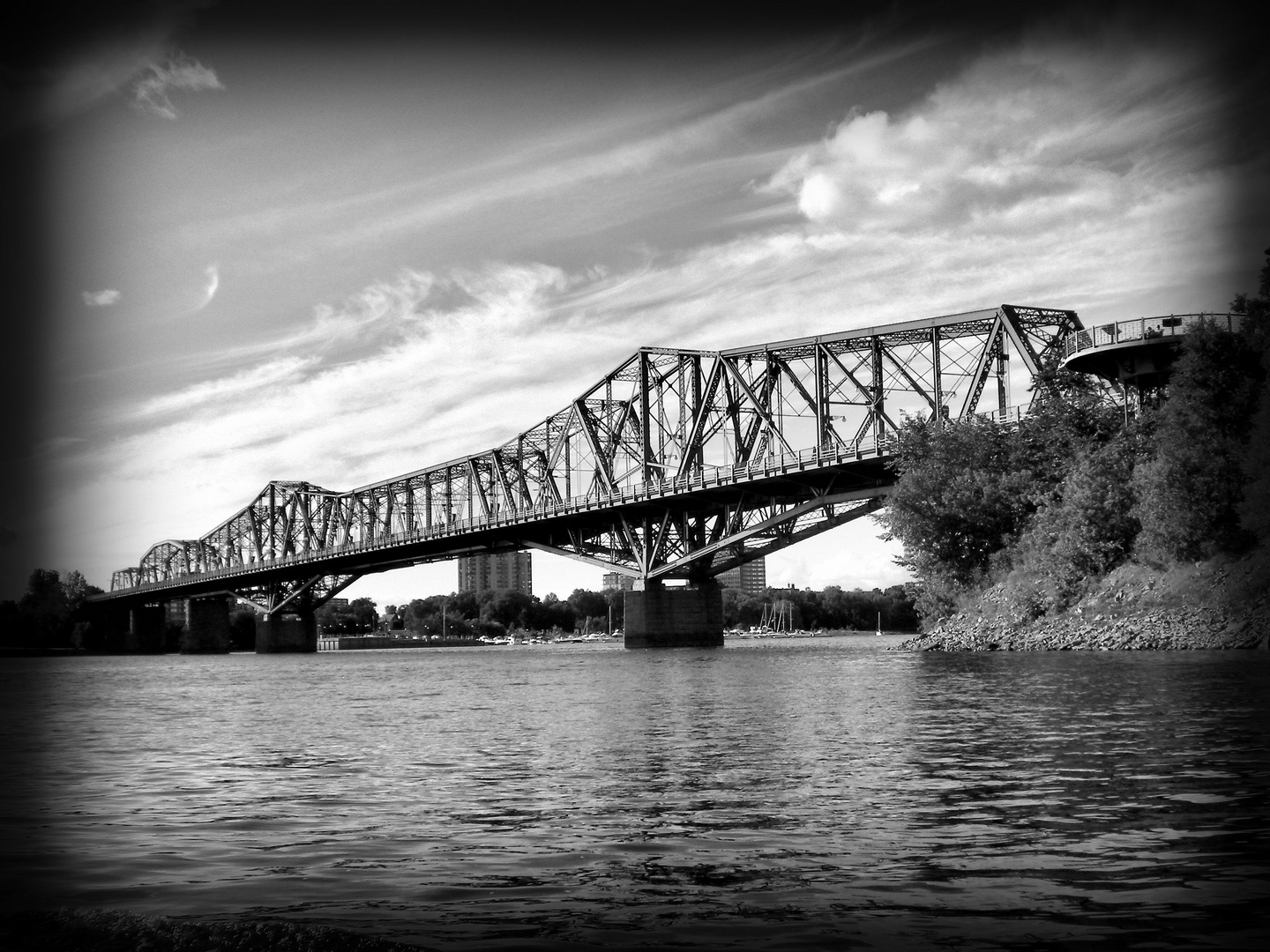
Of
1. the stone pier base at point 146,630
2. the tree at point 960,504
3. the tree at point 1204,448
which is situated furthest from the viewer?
the stone pier base at point 146,630

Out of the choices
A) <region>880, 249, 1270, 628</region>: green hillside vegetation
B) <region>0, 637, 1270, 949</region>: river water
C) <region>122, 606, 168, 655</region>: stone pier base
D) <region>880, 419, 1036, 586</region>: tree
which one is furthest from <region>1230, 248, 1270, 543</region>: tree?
<region>122, 606, 168, 655</region>: stone pier base

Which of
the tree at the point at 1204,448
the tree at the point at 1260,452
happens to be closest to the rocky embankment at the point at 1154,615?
the tree at the point at 1204,448

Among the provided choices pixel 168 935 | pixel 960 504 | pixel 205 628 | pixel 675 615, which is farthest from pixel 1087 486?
pixel 205 628

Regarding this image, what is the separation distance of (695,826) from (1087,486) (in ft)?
174

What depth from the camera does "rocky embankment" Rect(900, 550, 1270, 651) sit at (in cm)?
4878

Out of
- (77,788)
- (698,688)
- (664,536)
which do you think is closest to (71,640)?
(664,536)

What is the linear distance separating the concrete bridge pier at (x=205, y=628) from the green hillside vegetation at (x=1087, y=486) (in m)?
123

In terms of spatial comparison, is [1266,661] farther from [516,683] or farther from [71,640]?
[71,640]

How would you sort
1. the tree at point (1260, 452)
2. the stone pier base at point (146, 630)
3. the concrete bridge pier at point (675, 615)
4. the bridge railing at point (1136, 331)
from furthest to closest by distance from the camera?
the stone pier base at point (146, 630) < the concrete bridge pier at point (675, 615) < the bridge railing at point (1136, 331) < the tree at point (1260, 452)

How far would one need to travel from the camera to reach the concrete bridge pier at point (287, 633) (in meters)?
154

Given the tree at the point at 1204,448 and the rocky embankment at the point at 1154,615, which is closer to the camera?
→ the rocky embankment at the point at 1154,615

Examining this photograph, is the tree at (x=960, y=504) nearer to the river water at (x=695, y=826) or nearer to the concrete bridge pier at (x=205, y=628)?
the river water at (x=695, y=826)

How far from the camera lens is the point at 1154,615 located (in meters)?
52.9

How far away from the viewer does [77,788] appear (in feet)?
52.4
